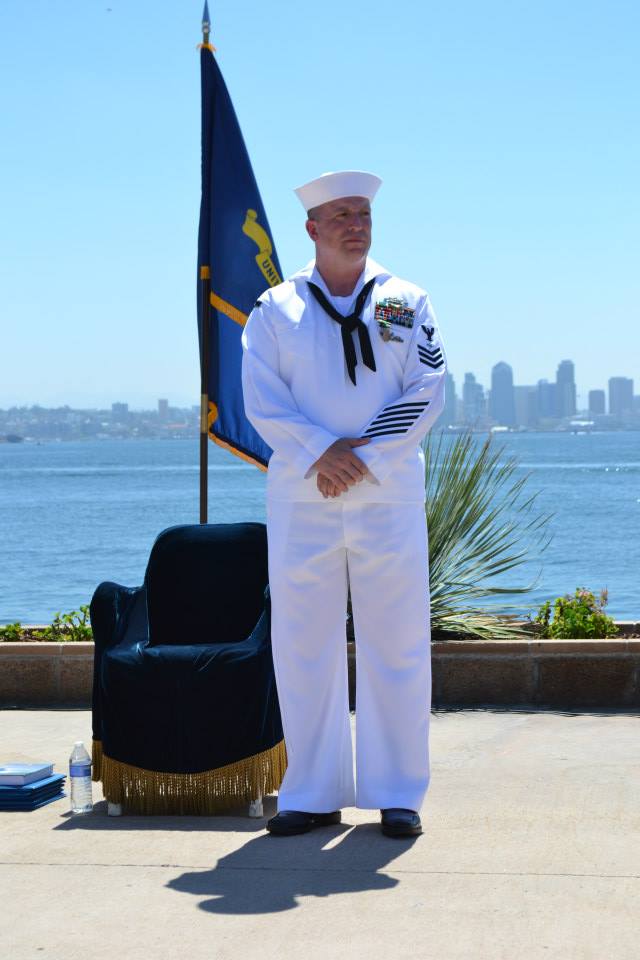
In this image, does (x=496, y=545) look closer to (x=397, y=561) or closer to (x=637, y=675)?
(x=637, y=675)

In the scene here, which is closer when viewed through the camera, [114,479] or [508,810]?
[508,810]

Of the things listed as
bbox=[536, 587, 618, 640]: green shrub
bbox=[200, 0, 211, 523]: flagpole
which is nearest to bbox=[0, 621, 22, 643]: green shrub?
bbox=[200, 0, 211, 523]: flagpole

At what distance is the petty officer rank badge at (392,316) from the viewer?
4.41m

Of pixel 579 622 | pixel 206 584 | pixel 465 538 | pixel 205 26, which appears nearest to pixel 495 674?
pixel 579 622

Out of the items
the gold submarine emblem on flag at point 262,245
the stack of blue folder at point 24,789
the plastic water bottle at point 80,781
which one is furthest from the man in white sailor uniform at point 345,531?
the gold submarine emblem on flag at point 262,245

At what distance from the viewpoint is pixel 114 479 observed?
82.6 meters

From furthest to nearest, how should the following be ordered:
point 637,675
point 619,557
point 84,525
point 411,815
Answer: point 84,525 < point 619,557 < point 637,675 < point 411,815

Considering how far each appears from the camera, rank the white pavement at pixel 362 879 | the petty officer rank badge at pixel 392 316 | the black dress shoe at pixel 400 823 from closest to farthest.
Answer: the white pavement at pixel 362 879 → the black dress shoe at pixel 400 823 → the petty officer rank badge at pixel 392 316

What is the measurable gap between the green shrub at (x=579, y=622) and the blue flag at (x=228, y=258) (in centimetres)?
158

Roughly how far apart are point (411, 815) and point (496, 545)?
3385 millimetres

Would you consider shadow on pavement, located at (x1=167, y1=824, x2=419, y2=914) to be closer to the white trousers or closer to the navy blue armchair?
the white trousers

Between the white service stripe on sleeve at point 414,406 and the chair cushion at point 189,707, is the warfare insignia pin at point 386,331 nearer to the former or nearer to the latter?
the white service stripe on sleeve at point 414,406

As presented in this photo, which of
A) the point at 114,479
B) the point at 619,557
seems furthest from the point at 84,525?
the point at 114,479

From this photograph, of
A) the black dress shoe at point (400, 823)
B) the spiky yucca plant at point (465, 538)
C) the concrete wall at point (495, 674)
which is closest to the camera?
the black dress shoe at point (400, 823)
